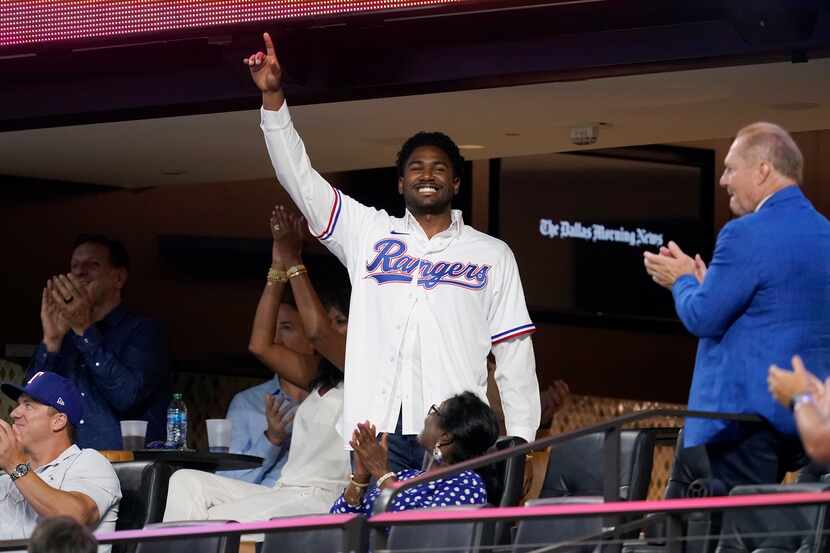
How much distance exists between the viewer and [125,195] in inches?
380

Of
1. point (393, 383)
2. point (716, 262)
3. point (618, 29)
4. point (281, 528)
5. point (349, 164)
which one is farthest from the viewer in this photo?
point (349, 164)

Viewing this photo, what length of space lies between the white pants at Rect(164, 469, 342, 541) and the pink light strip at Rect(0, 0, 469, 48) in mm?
1717

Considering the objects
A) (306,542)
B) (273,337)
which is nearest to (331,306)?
(273,337)

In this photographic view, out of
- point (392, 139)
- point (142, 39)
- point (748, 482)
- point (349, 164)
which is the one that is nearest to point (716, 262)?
point (748, 482)

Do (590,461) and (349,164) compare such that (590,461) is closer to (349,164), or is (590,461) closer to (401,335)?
(401,335)

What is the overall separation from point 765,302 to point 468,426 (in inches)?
45.7

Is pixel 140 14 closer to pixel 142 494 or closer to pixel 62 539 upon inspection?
pixel 142 494

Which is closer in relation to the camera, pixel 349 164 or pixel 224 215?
pixel 349 164

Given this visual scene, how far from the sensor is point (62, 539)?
13.0 ft

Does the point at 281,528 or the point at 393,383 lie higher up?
the point at 393,383

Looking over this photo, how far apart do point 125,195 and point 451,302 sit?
448 cm

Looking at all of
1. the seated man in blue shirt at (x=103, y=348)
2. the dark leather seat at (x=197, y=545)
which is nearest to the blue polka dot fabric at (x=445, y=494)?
the dark leather seat at (x=197, y=545)

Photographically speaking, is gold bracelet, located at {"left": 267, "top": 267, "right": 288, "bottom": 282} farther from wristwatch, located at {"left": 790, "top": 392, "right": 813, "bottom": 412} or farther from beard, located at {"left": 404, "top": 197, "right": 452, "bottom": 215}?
wristwatch, located at {"left": 790, "top": 392, "right": 813, "bottom": 412}

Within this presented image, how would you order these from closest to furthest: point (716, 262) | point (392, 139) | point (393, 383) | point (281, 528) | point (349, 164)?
1. point (281, 528)
2. point (716, 262)
3. point (393, 383)
4. point (392, 139)
5. point (349, 164)
